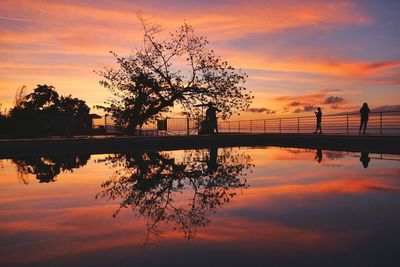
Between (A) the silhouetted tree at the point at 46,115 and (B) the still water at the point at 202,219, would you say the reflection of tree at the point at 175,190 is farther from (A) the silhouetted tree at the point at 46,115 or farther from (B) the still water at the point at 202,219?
(A) the silhouetted tree at the point at 46,115

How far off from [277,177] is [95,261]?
242 inches

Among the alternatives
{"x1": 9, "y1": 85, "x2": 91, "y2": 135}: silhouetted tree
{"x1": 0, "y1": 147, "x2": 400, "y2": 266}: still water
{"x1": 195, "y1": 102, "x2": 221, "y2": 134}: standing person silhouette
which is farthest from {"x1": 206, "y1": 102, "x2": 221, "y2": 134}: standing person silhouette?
{"x1": 0, "y1": 147, "x2": 400, "y2": 266}: still water

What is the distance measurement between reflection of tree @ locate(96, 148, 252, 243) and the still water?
0.8 inches

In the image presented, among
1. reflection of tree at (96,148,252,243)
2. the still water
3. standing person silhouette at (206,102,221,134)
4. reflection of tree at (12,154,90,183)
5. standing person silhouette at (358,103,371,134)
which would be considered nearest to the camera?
the still water

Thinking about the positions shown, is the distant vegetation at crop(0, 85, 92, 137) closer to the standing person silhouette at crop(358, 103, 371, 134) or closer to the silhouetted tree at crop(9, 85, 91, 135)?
the silhouetted tree at crop(9, 85, 91, 135)

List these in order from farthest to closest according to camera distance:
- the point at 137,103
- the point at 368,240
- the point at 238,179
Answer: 1. the point at 137,103
2. the point at 238,179
3. the point at 368,240

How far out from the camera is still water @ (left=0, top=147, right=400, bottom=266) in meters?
3.66

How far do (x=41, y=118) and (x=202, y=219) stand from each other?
30252 millimetres

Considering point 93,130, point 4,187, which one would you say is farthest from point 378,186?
point 93,130

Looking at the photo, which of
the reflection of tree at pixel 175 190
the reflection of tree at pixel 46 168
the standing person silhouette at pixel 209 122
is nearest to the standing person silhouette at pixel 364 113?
the standing person silhouette at pixel 209 122

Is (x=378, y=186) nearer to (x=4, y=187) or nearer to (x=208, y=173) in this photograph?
(x=208, y=173)

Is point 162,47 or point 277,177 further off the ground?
point 162,47

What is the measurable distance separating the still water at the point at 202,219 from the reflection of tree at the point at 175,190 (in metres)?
0.02

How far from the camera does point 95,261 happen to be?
355 cm
